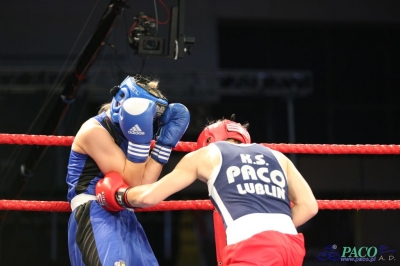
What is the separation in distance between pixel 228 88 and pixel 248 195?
4.21 meters

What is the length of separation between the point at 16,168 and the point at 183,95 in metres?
1.91

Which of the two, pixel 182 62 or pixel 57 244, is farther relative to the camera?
pixel 182 62

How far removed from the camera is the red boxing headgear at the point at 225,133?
8.75 feet

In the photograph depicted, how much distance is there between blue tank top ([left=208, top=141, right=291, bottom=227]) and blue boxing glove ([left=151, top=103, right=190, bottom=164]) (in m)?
0.32

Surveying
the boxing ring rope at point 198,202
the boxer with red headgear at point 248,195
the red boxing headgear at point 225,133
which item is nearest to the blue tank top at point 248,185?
the boxer with red headgear at point 248,195

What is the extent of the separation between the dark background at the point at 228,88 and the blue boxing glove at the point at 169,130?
2426 mm

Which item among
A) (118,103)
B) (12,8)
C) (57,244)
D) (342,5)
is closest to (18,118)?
(57,244)

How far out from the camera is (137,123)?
8.43 feet

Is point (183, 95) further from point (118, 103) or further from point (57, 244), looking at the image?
point (118, 103)

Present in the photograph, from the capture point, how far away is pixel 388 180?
21.1 feet

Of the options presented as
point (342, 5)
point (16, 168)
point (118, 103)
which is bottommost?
point (16, 168)

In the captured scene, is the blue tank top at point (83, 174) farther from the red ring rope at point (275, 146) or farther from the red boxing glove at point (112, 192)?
the red ring rope at point (275, 146)

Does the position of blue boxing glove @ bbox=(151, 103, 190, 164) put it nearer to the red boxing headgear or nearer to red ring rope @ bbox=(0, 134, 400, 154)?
the red boxing headgear

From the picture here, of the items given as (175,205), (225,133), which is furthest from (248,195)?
(175,205)
